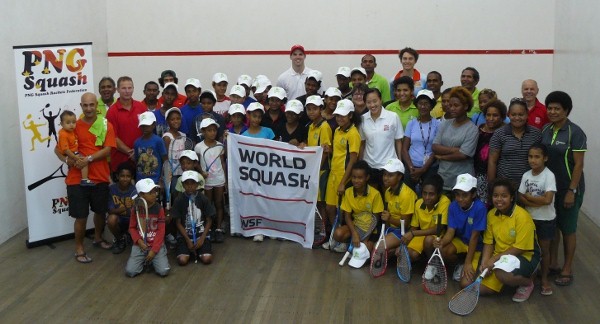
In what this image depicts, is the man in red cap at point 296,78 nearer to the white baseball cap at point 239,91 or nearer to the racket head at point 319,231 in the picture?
the white baseball cap at point 239,91

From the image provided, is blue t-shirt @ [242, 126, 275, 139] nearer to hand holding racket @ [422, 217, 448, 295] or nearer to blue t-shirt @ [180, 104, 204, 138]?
blue t-shirt @ [180, 104, 204, 138]

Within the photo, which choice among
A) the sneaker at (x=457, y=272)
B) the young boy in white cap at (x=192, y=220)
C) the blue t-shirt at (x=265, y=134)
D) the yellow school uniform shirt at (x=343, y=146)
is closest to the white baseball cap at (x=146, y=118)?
the young boy in white cap at (x=192, y=220)

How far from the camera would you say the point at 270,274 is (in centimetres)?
439

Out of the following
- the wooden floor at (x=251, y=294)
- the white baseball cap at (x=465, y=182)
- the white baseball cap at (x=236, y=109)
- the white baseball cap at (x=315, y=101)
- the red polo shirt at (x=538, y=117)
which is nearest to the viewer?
the wooden floor at (x=251, y=294)

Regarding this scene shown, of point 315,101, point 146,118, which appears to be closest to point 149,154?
point 146,118

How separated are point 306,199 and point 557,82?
3168 millimetres

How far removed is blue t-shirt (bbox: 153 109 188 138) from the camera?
5090 mm

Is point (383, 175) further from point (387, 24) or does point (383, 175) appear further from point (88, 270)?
point (387, 24)

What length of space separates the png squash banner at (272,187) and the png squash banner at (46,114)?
1.19m

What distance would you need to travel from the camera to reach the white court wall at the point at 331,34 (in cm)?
688

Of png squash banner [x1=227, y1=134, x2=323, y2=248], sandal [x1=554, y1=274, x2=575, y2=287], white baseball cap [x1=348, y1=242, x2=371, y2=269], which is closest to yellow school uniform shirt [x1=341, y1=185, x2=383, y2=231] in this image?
white baseball cap [x1=348, y1=242, x2=371, y2=269]

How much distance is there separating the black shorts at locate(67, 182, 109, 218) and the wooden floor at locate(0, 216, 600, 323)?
31 centimetres

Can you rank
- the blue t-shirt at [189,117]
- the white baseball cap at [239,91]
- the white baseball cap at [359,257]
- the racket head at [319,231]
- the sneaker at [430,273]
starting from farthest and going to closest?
the white baseball cap at [239,91] → the blue t-shirt at [189,117] → the racket head at [319,231] → the white baseball cap at [359,257] → the sneaker at [430,273]

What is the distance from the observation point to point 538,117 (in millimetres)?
4570
